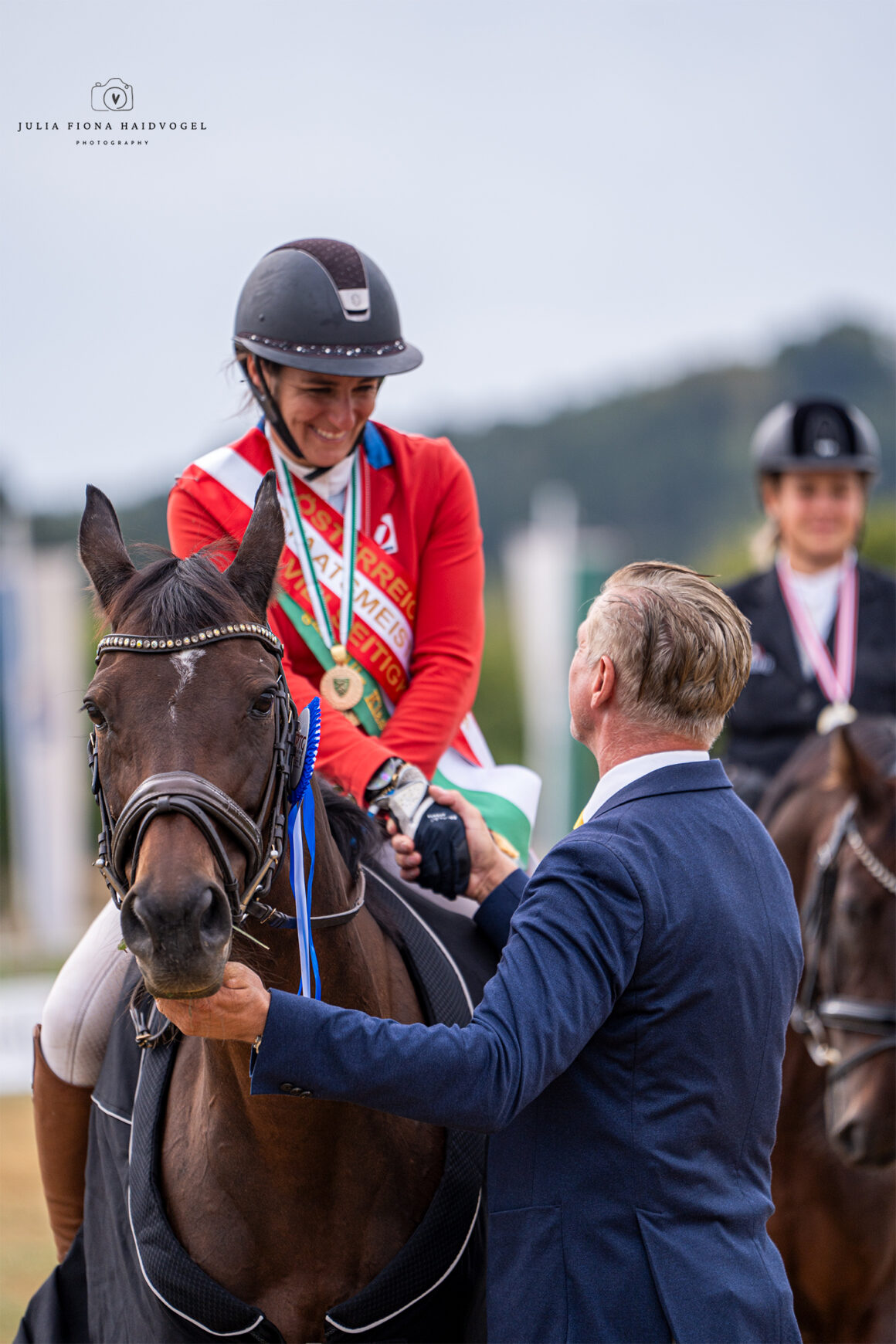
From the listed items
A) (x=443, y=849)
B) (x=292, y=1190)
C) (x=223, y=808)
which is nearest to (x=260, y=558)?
(x=223, y=808)

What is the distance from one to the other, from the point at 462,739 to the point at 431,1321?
1.62 metres

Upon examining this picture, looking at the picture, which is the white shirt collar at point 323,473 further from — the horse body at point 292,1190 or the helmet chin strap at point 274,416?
the horse body at point 292,1190

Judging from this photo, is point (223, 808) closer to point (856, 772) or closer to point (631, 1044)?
point (631, 1044)

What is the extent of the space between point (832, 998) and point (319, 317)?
295cm

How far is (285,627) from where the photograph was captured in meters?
3.44

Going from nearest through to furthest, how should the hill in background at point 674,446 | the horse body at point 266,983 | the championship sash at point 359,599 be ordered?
the horse body at point 266,983, the championship sash at point 359,599, the hill in background at point 674,446

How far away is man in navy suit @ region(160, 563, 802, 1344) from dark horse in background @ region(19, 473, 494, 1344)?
22 centimetres

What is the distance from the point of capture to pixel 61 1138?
353 cm

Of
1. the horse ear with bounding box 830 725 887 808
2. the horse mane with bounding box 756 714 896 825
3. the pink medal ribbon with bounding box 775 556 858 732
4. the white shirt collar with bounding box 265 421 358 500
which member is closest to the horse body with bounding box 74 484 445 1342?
the white shirt collar with bounding box 265 421 358 500

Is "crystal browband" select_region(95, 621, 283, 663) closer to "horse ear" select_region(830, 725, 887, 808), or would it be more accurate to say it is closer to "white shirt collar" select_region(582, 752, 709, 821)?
"white shirt collar" select_region(582, 752, 709, 821)

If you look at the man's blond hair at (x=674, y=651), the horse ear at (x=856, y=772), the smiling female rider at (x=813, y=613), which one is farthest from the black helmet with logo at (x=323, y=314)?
the smiling female rider at (x=813, y=613)

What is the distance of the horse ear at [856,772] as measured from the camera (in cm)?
470

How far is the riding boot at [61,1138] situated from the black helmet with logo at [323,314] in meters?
1.87

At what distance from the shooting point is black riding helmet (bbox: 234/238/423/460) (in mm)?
3350
